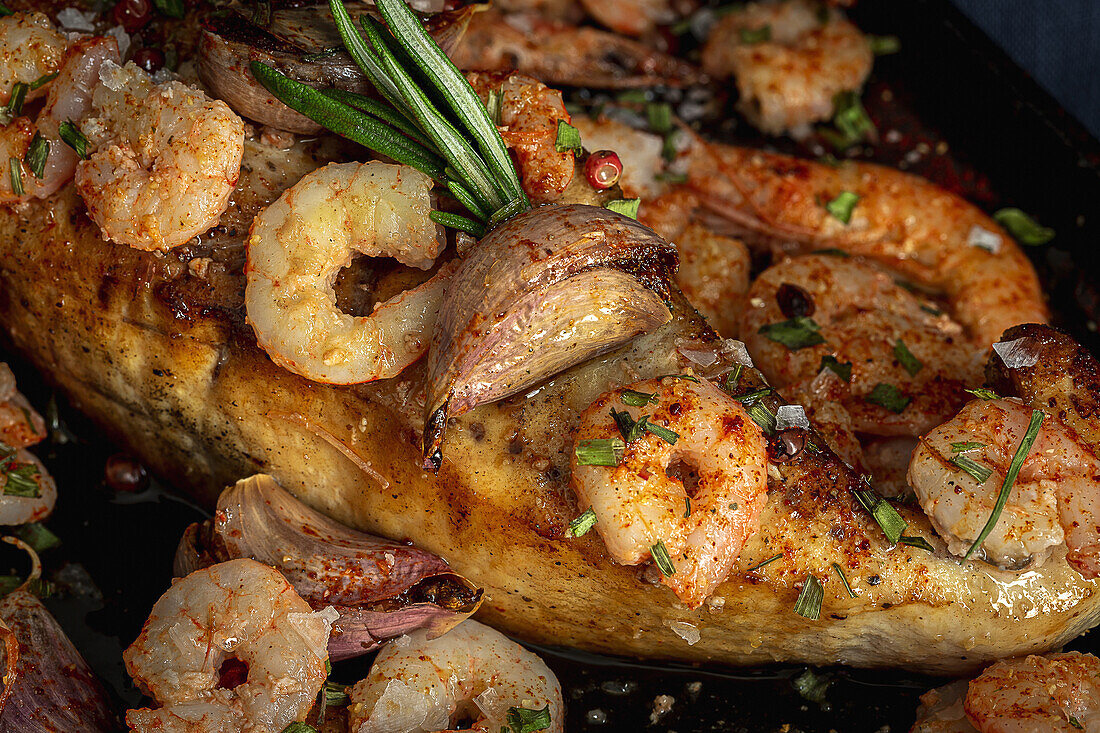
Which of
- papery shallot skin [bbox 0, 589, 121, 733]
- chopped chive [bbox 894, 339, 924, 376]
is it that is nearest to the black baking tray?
papery shallot skin [bbox 0, 589, 121, 733]

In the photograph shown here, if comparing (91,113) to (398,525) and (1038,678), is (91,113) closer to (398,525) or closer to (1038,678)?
(398,525)

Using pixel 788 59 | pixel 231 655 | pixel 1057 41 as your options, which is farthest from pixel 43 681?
pixel 1057 41

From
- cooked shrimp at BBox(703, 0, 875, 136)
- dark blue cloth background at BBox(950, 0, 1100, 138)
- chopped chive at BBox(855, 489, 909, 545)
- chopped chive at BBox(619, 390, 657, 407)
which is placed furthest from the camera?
dark blue cloth background at BBox(950, 0, 1100, 138)

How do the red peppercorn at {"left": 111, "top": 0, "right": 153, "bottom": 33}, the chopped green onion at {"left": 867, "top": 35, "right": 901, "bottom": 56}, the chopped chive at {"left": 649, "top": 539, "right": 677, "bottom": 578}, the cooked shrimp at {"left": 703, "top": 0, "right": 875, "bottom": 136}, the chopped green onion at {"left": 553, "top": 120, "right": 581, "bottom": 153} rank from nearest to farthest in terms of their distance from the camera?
1. the chopped chive at {"left": 649, "top": 539, "right": 677, "bottom": 578}
2. the chopped green onion at {"left": 553, "top": 120, "right": 581, "bottom": 153}
3. the red peppercorn at {"left": 111, "top": 0, "right": 153, "bottom": 33}
4. the cooked shrimp at {"left": 703, "top": 0, "right": 875, "bottom": 136}
5. the chopped green onion at {"left": 867, "top": 35, "right": 901, "bottom": 56}

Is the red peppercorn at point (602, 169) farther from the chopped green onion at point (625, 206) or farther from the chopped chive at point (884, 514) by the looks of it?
the chopped chive at point (884, 514)

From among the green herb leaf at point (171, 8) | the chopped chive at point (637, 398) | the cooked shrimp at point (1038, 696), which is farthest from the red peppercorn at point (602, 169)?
the cooked shrimp at point (1038, 696)

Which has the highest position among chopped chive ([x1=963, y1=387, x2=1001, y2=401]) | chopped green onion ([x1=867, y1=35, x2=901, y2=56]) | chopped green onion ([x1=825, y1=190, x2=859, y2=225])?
chopped green onion ([x1=867, y1=35, x2=901, y2=56])

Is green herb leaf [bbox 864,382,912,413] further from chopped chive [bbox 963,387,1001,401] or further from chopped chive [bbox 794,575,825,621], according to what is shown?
chopped chive [bbox 794,575,825,621]
